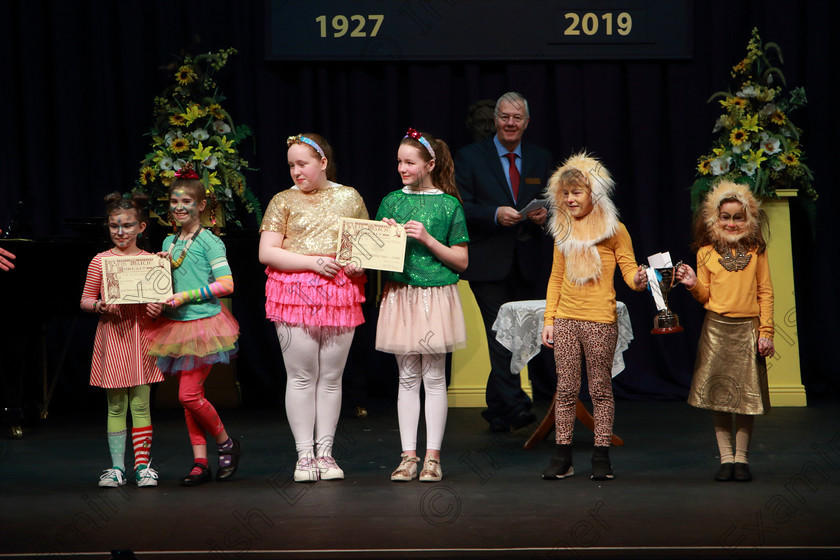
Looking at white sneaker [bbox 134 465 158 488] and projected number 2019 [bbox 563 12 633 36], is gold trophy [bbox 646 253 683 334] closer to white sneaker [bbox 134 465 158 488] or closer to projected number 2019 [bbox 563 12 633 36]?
white sneaker [bbox 134 465 158 488]

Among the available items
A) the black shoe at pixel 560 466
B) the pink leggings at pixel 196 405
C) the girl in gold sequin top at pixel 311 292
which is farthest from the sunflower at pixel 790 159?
the pink leggings at pixel 196 405

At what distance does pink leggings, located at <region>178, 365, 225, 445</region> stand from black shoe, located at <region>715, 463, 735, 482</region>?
1.97m

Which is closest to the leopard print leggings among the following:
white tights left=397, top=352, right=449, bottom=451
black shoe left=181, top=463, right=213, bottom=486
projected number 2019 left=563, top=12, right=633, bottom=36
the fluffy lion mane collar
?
the fluffy lion mane collar

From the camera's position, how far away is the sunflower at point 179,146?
5.71 m

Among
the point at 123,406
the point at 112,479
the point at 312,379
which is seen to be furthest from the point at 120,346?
the point at 312,379

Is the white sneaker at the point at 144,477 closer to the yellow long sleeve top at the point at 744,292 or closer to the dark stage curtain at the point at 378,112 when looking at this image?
the yellow long sleeve top at the point at 744,292

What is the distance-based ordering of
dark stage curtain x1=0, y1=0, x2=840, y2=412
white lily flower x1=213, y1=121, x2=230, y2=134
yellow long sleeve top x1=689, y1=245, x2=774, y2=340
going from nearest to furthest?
yellow long sleeve top x1=689, y1=245, x2=774, y2=340 < white lily flower x1=213, y1=121, x2=230, y2=134 < dark stage curtain x1=0, y1=0, x2=840, y2=412

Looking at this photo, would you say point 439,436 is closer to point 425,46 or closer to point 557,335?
point 557,335

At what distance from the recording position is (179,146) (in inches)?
226

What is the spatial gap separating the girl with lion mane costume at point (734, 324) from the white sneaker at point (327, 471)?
1.42m

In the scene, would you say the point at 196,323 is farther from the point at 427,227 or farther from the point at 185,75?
the point at 185,75

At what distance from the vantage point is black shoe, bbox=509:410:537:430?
4980 mm

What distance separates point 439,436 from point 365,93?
10.6ft

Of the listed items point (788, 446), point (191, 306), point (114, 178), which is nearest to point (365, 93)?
point (114, 178)
